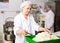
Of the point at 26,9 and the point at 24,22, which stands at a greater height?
the point at 26,9

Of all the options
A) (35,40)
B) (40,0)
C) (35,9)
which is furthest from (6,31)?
(35,40)

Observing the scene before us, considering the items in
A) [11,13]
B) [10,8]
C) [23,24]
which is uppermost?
[10,8]

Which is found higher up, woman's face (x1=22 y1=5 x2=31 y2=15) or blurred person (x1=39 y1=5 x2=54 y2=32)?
woman's face (x1=22 y1=5 x2=31 y2=15)

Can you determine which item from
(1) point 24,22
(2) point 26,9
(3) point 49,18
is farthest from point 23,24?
(3) point 49,18

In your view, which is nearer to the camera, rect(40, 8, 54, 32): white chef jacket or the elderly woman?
the elderly woman

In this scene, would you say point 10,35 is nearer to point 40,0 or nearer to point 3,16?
point 3,16

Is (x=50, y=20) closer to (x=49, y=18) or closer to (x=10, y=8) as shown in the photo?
(x=49, y=18)

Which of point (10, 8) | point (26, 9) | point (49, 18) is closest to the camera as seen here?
point (26, 9)

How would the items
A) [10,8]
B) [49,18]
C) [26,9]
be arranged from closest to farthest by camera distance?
[26,9] → [49,18] → [10,8]

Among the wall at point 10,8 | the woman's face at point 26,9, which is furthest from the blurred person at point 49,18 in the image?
the woman's face at point 26,9

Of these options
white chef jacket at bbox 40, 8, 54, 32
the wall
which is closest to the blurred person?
white chef jacket at bbox 40, 8, 54, 32

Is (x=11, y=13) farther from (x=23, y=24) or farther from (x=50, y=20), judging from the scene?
(x=23, y=24)

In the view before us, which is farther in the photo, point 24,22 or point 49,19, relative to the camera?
point 49,19

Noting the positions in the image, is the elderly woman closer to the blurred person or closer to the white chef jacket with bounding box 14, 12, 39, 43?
Answer: the white chef jacket with bounding box 14, 12, 39, 43
